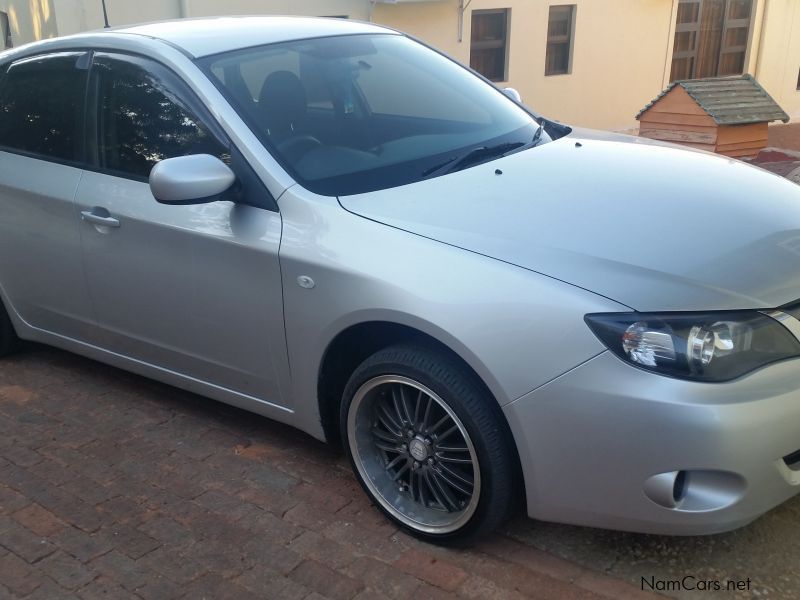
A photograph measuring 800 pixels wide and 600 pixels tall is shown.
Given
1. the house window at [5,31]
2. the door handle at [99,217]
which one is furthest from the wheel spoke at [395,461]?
the house window at [5,31]

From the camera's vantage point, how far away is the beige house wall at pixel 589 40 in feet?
35.7

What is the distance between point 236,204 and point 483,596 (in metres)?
1.68

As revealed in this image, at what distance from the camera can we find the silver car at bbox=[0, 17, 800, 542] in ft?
8.24

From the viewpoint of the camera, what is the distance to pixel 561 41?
1362cm

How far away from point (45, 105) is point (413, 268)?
2.39 meters

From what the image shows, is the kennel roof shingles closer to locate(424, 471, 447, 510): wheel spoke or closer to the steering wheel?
the steering wheel

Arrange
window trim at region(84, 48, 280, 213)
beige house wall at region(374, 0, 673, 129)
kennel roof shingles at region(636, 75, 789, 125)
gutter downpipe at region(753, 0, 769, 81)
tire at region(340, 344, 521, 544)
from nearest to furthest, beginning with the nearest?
tire at region(340, 344, 521, 544) < window trim at region(84, 48, 280, 213) < kennel roof shingles at region(636, 75, 789, 125) < beige house wall at region(374, 0, 673, 129) < gutter downpipe at region(753, 0, 769, 81)

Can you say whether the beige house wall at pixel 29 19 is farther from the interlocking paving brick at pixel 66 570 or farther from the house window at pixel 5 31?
the interlocking paving brick at pixel 66 570

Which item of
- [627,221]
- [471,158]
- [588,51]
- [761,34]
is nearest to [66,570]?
[471,158]

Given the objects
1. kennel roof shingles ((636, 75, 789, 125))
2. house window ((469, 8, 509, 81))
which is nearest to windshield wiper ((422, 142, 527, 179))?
kennel roof shingles ((636, 75, 789, 125))

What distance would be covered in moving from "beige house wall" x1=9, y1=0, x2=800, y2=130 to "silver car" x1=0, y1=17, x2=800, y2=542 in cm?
607

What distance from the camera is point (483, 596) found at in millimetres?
2785

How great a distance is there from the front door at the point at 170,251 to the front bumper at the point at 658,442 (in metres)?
1.16

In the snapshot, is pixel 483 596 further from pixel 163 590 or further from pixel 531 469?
pixel 163 590
